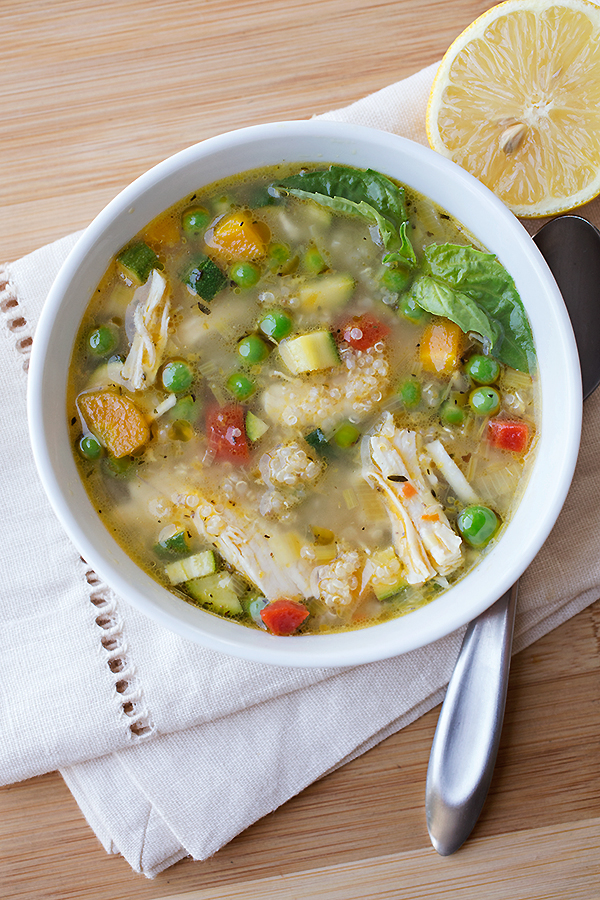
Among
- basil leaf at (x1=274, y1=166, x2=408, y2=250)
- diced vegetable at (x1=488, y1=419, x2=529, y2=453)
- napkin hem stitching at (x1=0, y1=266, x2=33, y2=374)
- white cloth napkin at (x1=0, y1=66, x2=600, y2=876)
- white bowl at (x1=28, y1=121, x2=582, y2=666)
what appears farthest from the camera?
napkin hem stitching at (x1=0, y1=266, x2=33, y2=374)

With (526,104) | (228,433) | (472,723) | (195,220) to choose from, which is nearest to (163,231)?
(195,220)

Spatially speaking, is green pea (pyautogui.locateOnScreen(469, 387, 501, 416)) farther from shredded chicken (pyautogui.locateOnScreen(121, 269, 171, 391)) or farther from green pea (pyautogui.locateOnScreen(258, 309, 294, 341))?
shredded chicken (pyautogui.locateOnScreen(121, 269, 171, 391))

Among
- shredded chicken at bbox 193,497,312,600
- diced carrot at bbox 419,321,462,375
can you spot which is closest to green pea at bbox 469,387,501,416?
diced carrot at bbox 419,321,462,375

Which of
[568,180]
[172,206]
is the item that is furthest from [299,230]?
[568,180]

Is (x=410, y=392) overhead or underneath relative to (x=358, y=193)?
underneath

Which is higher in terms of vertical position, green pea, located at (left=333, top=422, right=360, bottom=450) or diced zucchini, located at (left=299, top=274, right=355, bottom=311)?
diced zucchini, located at (left=299, top=274, right=355, bottom=311)

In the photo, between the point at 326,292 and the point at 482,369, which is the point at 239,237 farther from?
the point at 482,369

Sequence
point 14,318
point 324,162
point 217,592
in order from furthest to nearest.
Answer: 1. point 14,318
2. point 217,592
3. point 324,162
